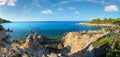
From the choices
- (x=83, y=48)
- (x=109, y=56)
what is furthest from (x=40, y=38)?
(x=109, y=56)

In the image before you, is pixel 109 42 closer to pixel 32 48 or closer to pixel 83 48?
pixel 83 48

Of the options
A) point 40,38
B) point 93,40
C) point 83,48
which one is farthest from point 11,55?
point 40,38

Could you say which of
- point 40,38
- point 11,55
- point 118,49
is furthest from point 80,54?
point 40,38

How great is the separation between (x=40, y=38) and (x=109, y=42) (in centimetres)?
3329

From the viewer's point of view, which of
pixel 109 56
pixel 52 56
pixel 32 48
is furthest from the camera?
pixel 32 48

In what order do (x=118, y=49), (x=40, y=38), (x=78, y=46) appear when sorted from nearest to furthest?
(x=118, y=49), (x=78, y=46), (x=40, y=38)

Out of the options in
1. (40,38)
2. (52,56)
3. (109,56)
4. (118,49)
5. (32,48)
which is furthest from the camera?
(40,38)

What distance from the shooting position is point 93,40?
59031 millimetres

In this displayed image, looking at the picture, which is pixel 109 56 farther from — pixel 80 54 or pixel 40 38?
pixel 40 38

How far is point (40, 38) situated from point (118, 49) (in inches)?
1437

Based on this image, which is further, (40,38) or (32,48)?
(40,38)

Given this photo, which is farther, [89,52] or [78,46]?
[78,46]

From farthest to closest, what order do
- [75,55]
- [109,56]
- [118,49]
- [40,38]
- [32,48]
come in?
[40,38] → [32,48] → [75,55] → [118,49] → [109,56]

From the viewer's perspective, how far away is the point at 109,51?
46219 millimetres
